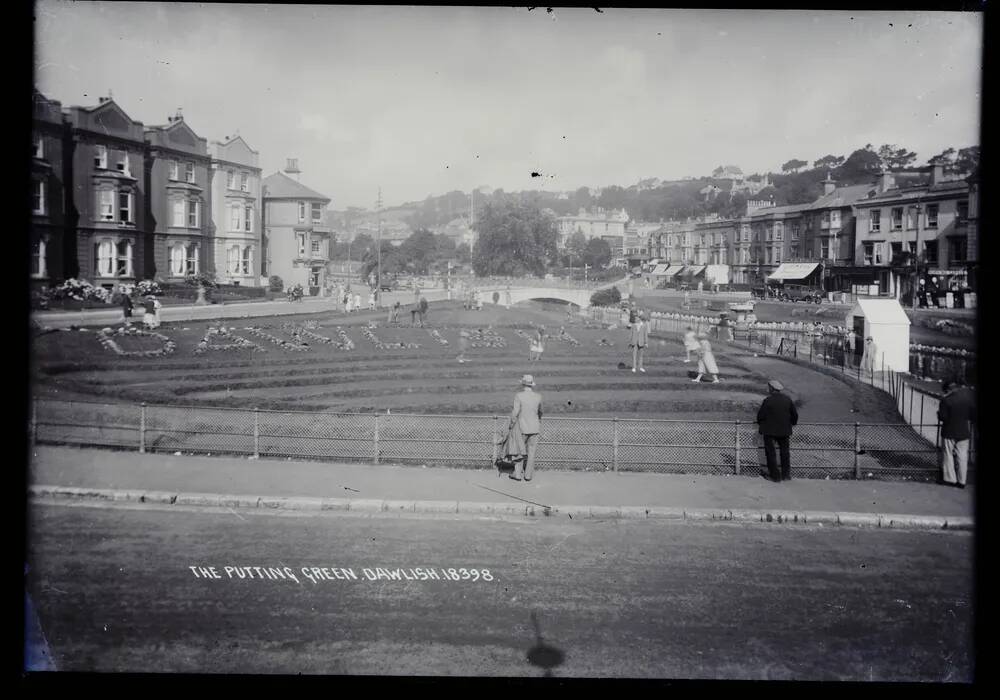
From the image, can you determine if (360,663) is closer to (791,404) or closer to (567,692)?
(567,692)

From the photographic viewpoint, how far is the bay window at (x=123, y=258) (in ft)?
32.3

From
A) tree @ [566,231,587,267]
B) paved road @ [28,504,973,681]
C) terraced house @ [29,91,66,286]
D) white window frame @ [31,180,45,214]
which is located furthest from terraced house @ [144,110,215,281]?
tree @ [566,231,587,267]

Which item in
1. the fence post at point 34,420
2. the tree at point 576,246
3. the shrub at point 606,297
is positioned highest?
the tree at point 576,246

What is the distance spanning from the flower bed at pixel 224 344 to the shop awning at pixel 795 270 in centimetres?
830

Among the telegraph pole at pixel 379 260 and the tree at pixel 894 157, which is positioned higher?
the tree at pixel 894 157

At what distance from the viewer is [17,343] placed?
8.40m

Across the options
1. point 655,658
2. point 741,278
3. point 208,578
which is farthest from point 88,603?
point 741,278

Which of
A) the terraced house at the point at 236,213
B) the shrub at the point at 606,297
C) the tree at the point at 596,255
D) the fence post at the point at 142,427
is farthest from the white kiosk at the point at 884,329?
the fence post at the point at 142,427

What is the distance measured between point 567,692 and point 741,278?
7809 millimetres

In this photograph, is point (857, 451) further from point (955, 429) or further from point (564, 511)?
point (564, 511)

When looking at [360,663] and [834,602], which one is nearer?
[360,663]

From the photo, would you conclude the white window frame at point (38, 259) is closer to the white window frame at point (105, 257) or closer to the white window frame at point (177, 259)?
the white window frame at point (105, 257)

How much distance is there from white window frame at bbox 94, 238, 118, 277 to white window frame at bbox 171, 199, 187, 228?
104 cm

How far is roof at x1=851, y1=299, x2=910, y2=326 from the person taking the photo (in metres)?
10.1
